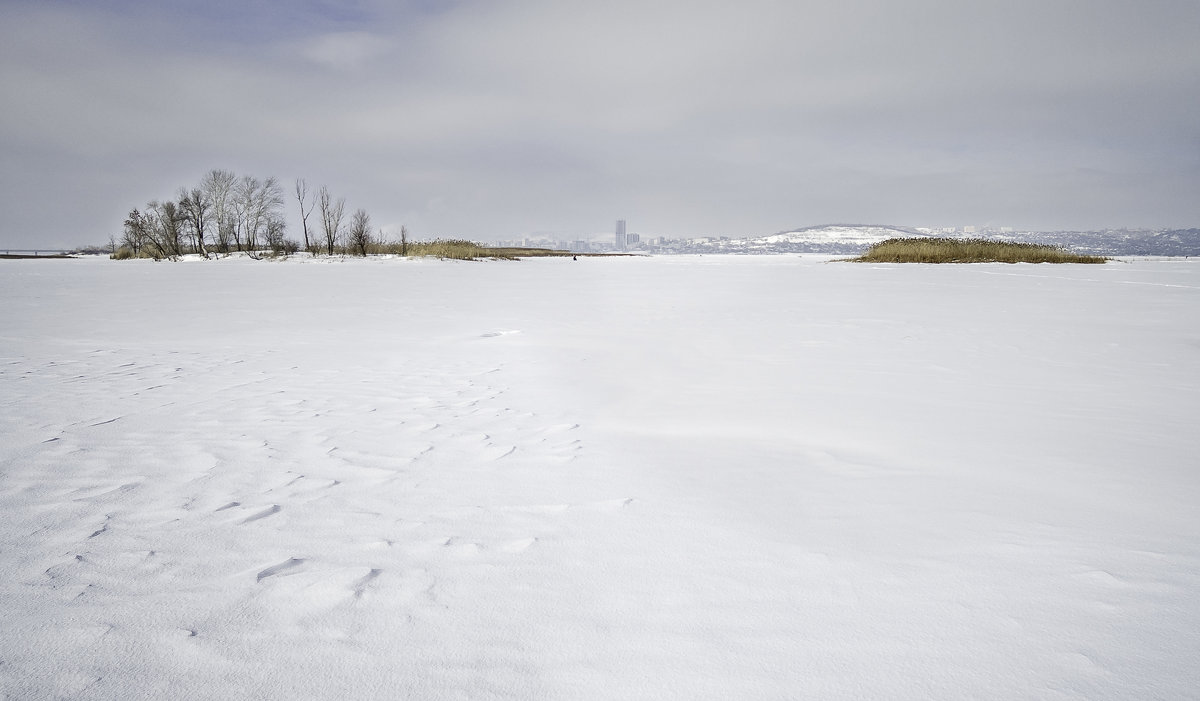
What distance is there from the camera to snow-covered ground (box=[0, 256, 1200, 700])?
64.0 inches

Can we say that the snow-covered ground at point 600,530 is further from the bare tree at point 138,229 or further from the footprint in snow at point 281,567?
the bare tree at point 138,229

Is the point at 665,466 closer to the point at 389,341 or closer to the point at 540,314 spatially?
the point at 389,341

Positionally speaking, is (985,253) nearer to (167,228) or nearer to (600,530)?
(600,530)

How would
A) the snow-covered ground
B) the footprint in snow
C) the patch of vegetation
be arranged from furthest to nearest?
1. the patch of vegetation
2. the footprint in snow
3. the snow-covered ground

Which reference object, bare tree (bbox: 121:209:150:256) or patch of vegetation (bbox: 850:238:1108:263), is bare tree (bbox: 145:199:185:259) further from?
patch of vegetation (bbox: 850:238:1108:263)

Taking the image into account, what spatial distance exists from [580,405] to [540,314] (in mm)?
6370

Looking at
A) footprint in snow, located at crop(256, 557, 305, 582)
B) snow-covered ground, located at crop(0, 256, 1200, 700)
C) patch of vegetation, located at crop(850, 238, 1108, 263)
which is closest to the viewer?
snow-covered ground, located at crop(0, 256, 1200, 700)

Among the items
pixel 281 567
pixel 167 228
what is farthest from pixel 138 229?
pixel 281 567

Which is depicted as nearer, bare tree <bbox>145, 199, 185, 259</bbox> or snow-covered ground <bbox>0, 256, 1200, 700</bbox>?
snow-covered ground <bbox>0, 256, 1200, 700</bbox>

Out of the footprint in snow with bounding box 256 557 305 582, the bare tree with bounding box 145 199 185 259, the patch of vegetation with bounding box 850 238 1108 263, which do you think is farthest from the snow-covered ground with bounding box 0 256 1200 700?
the bare tree with bounding box 145 199 185 259

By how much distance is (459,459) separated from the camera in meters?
3.38

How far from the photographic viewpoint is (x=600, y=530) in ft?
8.14

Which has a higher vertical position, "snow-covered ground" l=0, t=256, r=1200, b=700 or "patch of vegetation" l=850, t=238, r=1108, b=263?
"patch of vegetation" l=850, t=238, r=1108, b=263

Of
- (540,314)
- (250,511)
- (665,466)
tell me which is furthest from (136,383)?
(540,314)
